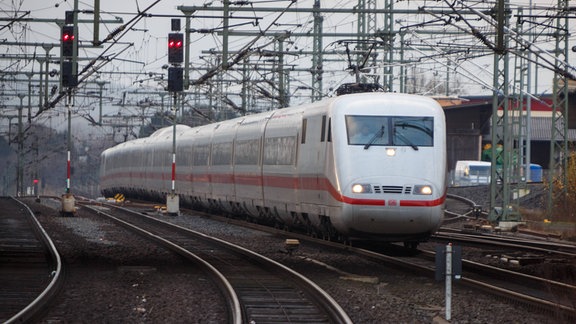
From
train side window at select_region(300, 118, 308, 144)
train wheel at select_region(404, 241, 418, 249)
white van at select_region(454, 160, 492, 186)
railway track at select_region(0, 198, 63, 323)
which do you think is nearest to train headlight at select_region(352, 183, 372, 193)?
train wheel at select_region(404, 241, 418, 249)

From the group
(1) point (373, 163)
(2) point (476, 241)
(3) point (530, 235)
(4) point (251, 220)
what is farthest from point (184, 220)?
(1) point (373, 163)

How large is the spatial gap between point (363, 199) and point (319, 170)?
259 cm

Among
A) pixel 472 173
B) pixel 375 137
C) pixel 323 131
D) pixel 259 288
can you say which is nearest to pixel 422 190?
pixel 375 137

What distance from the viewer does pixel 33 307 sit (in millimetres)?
13531

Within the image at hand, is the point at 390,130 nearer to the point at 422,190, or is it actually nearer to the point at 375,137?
the point at 375,137

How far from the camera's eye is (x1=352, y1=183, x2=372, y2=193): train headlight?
21625 millimetres

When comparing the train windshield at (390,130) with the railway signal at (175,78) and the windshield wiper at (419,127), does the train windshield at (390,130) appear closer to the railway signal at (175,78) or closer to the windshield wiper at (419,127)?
the windshield wiper at (419,127)

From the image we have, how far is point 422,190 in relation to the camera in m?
21.6

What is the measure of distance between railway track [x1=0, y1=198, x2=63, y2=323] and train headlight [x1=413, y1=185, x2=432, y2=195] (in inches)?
282

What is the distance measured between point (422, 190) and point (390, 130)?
161 centimetres

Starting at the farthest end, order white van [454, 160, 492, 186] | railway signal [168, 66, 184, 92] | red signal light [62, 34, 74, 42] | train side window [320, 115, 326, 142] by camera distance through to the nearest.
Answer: white van [454, 160, 492, 186], railway signal [168, 66, 184, 92], red signal light [62, 34, 74, 42], train side window [320, 115, 326, 142]

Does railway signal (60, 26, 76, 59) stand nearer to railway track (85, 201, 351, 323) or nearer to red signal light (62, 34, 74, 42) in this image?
red signal light (62, 34, 74, 42)

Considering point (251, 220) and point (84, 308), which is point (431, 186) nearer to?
point (84, 308)

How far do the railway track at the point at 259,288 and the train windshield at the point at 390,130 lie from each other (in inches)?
132
